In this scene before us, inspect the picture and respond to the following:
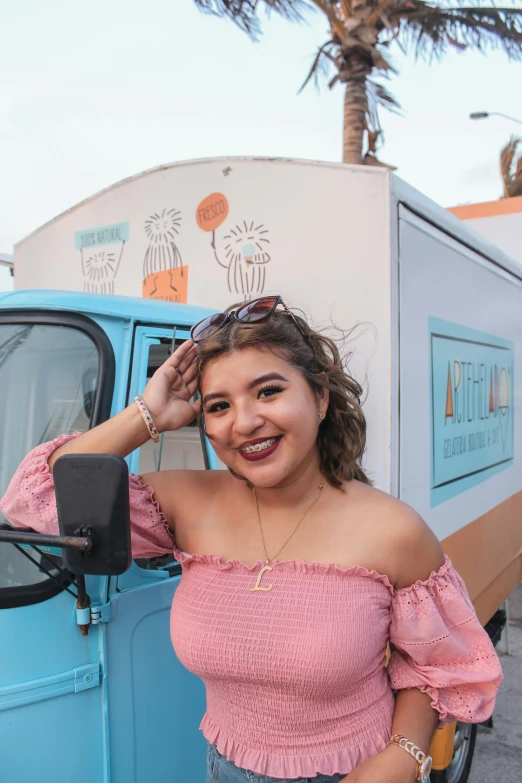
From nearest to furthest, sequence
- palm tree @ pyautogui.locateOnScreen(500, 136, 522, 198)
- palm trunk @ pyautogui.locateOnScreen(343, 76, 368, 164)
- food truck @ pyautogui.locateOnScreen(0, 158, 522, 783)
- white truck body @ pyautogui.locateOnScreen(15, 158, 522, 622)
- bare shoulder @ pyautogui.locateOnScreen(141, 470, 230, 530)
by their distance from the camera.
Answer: bare shoulder @ pyautogui.locateOnScreen(141, 470, 230, 530) → food truck @ pyautogui.locateOnScreen(0, 158, 522, 783) → white truck body @ pyautogui.locateOnScreen(15, 158, 522, 622) → palm trunk @ pyautogui.locateOnScreen(343, 76, 368, 164) → palm tree @ pyautogui.locateOnScreen(500, 136, 522, 198)

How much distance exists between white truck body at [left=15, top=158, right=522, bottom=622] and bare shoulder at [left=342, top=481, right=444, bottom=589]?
3.86ft

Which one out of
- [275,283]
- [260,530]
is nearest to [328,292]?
[275,283]

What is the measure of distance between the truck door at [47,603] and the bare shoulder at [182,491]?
1.12 ft

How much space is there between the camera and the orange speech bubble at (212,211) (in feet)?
9.95

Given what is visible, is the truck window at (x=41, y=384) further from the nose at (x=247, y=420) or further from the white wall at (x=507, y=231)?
the white wall at (x=507, y=231)

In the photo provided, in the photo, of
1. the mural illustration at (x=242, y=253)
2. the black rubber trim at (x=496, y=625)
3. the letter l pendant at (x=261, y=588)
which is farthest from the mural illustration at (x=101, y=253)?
the black rubber trim at (x=496, y=625)

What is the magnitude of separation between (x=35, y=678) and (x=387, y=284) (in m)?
1.96

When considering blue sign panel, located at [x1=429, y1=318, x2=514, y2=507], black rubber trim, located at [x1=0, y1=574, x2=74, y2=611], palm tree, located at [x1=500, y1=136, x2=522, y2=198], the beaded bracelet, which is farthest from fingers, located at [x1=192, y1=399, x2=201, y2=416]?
palm tree, located at [x1=500, y1=136, x2=522, y2=198]

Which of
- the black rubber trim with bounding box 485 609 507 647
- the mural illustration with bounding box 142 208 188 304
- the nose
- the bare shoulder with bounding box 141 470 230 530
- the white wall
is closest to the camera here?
the nose

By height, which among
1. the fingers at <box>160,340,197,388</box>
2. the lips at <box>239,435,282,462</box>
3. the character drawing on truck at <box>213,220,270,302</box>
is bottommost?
the lips at <box>239,435,282,462</box>

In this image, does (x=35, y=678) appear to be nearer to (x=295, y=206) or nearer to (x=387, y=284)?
(x=387, y=284)

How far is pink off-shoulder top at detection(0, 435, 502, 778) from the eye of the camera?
1384mm

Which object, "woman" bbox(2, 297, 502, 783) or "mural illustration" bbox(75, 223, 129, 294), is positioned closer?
"woman" bbox(2, 297, 502, 783)

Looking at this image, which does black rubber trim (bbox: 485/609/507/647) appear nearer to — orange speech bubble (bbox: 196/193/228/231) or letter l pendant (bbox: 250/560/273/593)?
orange speech bubble (bbox: 196/193/228/231)
